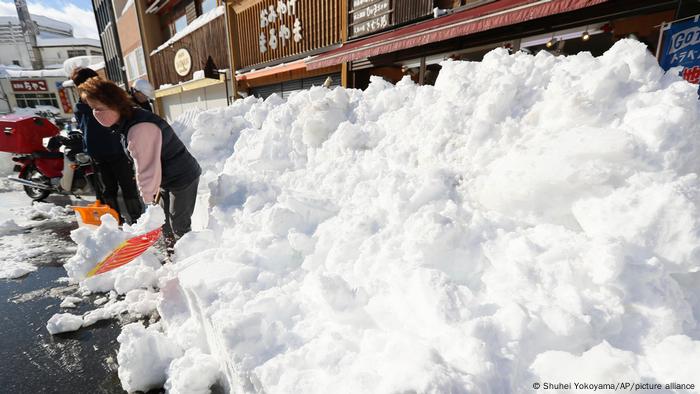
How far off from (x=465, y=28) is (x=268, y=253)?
13.3 feet

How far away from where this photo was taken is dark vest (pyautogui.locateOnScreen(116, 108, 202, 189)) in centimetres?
246

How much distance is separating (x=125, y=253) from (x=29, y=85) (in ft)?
167

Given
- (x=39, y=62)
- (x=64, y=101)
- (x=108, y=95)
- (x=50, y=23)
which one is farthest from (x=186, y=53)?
(x=50, y=23)

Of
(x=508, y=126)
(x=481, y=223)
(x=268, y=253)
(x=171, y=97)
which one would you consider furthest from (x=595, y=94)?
(x=171, y=97)

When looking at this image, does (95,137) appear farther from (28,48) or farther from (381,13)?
(28,48)

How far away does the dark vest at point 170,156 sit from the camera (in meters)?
2.46

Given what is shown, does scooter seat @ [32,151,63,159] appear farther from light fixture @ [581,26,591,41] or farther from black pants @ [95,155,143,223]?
light fixture @ [581,26,591,41]

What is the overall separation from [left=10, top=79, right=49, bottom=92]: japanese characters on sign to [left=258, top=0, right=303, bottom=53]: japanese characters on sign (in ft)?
144

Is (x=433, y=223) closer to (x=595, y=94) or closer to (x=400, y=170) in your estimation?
(x=400, y=170)

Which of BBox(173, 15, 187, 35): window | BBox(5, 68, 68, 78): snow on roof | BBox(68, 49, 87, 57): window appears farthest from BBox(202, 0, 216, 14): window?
BBox(68, 49, 87, 57): window

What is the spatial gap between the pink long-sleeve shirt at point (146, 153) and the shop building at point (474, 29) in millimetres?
3997

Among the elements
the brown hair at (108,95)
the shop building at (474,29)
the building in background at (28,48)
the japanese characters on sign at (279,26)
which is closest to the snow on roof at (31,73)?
the building in background at (28,48)

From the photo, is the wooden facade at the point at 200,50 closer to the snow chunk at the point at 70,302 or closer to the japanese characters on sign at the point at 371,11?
the japanese characters on sign at the point at 371,11

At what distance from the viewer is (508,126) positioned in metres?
2.19
